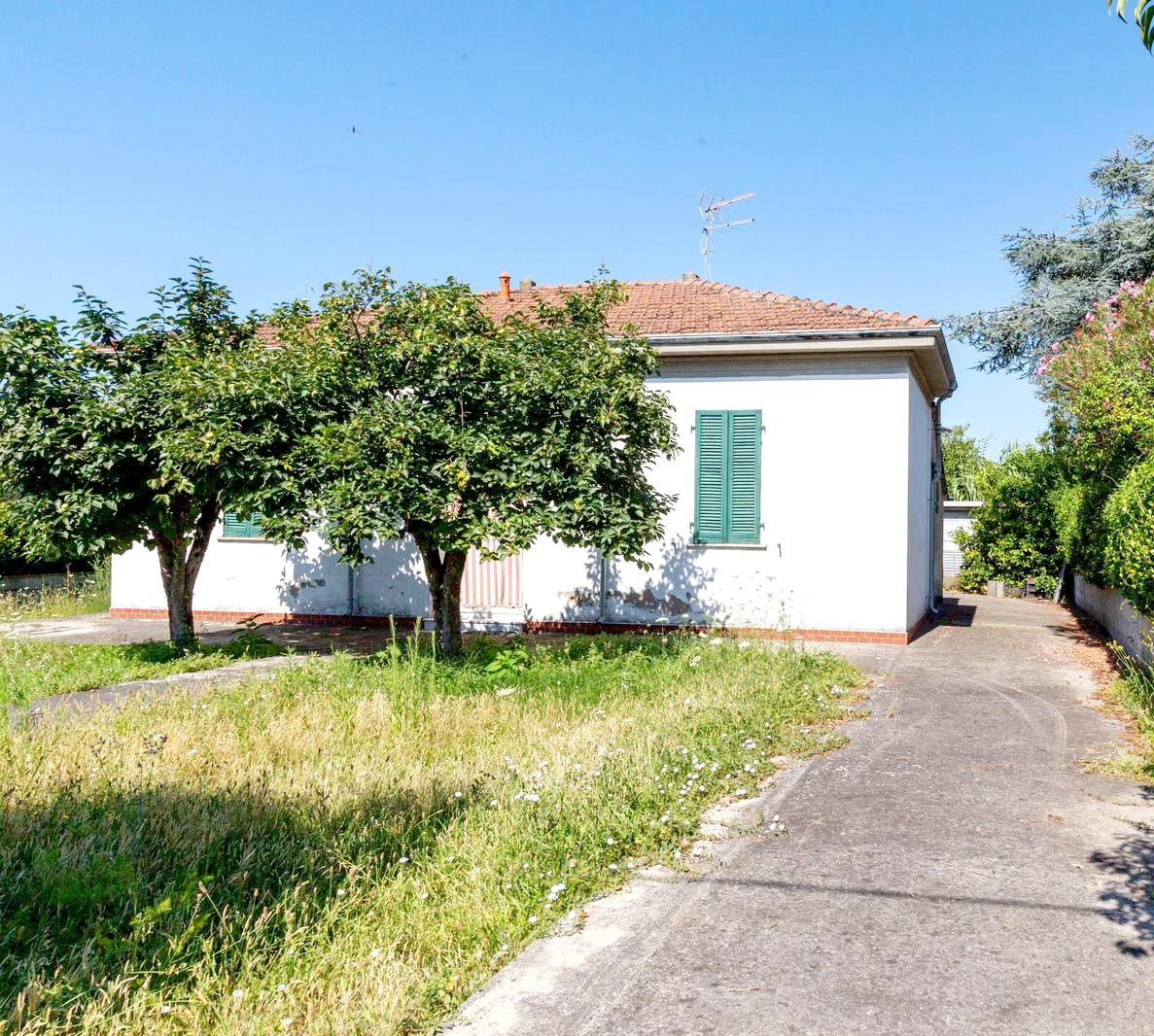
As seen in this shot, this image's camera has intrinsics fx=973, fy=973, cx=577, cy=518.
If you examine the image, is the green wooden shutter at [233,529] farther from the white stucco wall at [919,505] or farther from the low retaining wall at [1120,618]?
the low retaining wall at [1120,618]

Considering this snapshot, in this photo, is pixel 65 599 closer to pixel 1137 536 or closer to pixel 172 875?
pixel 172 875

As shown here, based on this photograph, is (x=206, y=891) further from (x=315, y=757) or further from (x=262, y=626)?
(x=262, y=626)

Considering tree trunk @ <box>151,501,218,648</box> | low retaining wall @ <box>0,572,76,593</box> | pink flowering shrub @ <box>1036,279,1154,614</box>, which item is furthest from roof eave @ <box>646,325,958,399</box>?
low retaining wall @ <box>0,572,76,593</box>

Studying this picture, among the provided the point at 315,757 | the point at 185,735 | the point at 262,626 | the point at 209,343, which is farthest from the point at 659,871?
the point at 262,626

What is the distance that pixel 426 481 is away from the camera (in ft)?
26.6

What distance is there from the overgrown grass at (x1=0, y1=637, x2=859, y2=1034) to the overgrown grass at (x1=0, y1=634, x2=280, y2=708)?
195 cm

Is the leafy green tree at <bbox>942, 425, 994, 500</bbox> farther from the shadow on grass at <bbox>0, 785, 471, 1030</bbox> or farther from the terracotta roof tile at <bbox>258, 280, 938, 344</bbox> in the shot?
the shadow on grass at <bbox>0, 785, 471, 1030</bbox>

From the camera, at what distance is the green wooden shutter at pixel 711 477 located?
12.7 m

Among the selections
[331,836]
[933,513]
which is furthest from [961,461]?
[331,836]

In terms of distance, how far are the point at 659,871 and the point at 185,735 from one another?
318 centimetres

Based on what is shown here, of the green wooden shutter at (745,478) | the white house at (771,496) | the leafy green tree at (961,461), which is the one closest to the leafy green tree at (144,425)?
the white house at (771,496)

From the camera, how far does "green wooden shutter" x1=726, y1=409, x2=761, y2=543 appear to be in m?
12.6

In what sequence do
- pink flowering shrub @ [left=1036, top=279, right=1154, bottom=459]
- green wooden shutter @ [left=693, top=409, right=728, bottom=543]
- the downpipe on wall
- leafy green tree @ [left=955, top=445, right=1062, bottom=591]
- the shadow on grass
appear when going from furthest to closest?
leafy green tree @ [left=955, top=445, right=1062, bottom=591] < the downpipe on wall < green wooden shutter @ [left=693, top=409, right=728, bottom=543] < pink flowering shrub @ [left=1036, top=279, right=1154, bottom=459] < the shadow on grass

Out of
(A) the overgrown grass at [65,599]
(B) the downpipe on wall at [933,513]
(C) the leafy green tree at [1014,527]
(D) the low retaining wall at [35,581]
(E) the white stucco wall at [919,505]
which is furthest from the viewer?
(C) the leafy green tree at [1014,527]
